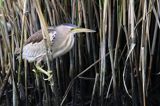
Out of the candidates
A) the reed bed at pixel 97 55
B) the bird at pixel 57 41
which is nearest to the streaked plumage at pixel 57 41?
the bird at pixel 57 41

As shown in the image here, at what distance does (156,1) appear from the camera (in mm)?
3146

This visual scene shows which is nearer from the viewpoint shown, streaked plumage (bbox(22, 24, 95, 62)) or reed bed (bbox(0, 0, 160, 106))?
streaked plumage (bbox(22, 24, 95, 62))

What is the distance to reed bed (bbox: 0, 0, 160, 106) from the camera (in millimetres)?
3133

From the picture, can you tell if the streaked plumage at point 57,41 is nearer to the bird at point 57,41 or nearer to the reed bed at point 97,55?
the bird at point 57,41

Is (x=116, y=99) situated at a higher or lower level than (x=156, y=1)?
lower

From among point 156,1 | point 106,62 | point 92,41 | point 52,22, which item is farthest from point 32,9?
point 156,1

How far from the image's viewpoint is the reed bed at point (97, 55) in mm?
3133

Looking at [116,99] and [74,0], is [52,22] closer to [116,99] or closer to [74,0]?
[74,0]

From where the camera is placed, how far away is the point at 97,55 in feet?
11.6

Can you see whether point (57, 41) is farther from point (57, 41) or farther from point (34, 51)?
point (34, 51)

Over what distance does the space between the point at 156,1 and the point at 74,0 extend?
670mm

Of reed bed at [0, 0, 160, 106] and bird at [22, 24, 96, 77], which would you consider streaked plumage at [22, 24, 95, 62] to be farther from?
reed bed at [0, 0, 160, 106]

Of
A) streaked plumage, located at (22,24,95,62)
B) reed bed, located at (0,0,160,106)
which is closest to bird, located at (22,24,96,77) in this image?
A: streaked plumage, located at (22,24,95,62)

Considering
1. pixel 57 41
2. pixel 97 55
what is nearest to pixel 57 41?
pixel 57 41
